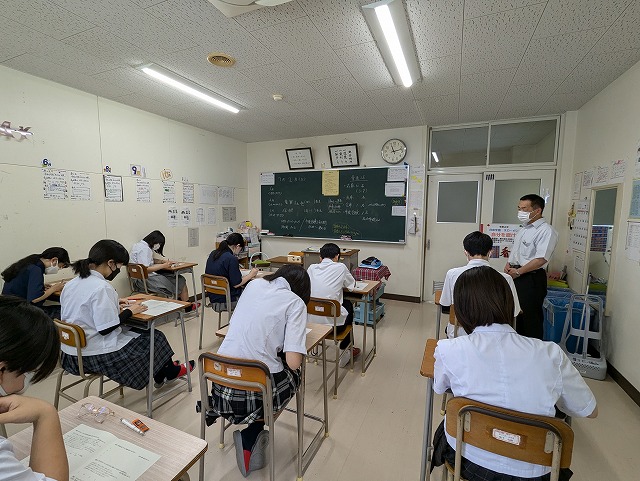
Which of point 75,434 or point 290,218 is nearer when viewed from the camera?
point 75,434

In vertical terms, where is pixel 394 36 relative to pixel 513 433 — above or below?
above

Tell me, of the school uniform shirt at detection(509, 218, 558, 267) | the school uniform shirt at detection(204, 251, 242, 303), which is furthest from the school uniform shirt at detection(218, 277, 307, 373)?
the school uniform shirt at detection(509, 218, 558, 267)

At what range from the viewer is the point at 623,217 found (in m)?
2.75

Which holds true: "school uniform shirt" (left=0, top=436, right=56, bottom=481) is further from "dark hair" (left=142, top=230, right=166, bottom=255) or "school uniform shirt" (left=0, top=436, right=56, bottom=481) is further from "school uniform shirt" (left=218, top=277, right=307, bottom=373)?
"dark hair" (left=142, top=230, right=166, bottom=255)

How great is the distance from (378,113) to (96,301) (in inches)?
149

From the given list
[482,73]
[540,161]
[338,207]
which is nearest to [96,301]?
[482,73]

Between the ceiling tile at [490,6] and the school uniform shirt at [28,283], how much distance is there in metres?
3.94

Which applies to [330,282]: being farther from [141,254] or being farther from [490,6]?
[141,254]

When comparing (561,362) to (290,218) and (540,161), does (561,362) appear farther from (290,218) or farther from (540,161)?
(290,218)

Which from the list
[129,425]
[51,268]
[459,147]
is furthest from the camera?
[459,147]

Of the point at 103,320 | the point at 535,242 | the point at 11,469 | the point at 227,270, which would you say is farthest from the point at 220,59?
the point at 535,242

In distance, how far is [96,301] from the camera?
191 centimetres

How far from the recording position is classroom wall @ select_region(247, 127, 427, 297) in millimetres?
4852

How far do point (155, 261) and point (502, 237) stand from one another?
4.97m
